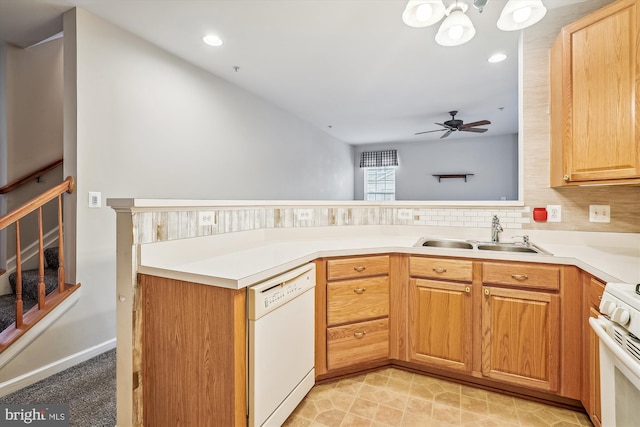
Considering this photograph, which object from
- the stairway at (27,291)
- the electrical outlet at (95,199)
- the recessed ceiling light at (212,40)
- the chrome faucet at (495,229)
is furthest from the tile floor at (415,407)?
the recessed ceiling light at (212,40)

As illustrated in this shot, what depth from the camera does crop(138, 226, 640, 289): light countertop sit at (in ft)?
4.21

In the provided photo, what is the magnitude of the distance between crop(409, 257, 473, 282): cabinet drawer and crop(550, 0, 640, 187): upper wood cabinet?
81cm

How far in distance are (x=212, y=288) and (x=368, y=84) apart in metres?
3.27

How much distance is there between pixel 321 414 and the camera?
62.6 inches

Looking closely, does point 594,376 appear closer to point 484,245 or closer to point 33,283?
point 484,245

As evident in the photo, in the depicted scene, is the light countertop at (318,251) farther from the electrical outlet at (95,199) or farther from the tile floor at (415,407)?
the electrical outlet at (95,199)

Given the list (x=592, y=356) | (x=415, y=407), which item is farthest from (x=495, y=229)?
(x=415, y=407)

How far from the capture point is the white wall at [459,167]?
21.3 ft

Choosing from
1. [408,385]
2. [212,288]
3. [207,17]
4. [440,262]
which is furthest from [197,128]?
[408,385]

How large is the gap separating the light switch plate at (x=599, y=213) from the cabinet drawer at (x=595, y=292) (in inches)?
30.1

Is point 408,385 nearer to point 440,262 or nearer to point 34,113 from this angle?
point 440,262

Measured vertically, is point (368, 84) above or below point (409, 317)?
above

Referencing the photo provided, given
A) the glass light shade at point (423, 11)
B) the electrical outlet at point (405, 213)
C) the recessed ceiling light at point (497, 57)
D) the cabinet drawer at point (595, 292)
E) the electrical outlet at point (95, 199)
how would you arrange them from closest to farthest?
1. the cabinet drawer at point (595, 292)
2. the glass light shade at point (423, 11)
3. the electrical outlet at point (95, 199)
4. the electrical outlet at point (405, 213)
5. the recessed ceiling light at point (497, 57)

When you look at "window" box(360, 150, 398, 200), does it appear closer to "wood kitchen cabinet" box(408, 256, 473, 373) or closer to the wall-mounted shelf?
the wall-mounted shelf
